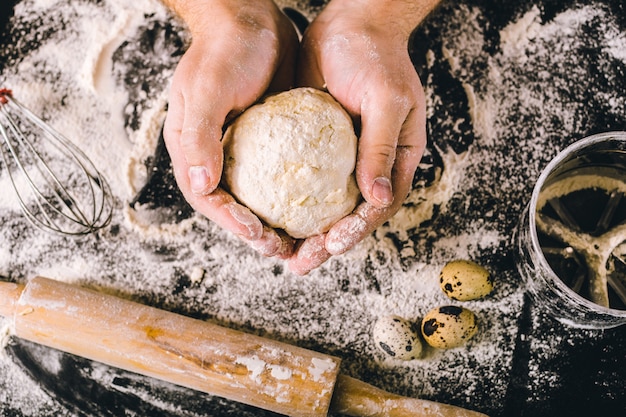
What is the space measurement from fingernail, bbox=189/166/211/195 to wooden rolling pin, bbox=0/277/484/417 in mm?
393

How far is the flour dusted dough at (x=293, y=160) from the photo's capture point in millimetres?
1110

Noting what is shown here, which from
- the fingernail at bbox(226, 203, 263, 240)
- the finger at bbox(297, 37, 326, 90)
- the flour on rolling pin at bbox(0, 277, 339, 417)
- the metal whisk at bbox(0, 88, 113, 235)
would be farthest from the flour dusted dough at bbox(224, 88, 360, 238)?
the metal whisk at bbox(0, 88, 113, 235)

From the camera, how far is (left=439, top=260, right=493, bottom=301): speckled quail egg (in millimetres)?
1378

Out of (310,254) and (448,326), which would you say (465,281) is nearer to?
(448,326)

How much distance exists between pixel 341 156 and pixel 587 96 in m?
0.85

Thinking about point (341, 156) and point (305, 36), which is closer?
point (341, 156)

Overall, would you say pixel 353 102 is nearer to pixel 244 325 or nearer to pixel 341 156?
pixel 341 156

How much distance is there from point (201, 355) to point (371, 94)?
0.74 m

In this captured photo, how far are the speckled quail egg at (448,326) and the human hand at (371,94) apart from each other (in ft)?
0.99

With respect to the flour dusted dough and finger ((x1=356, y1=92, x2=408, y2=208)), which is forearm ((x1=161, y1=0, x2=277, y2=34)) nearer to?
the flour dusted dough

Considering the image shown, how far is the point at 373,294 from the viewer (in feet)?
4.79

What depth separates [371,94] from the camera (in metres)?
1.22

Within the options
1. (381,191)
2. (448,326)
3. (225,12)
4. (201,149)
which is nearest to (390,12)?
(225,12)

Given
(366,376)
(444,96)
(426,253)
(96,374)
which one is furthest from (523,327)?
(96,374)
